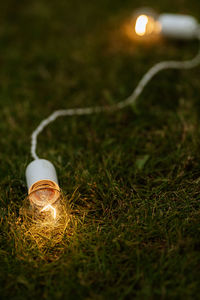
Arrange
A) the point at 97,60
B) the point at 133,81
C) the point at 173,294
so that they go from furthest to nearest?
the point at 97,60, the point at 133,81, the point at 173,294

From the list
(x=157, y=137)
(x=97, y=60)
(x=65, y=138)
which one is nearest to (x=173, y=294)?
(x=157, y=137)

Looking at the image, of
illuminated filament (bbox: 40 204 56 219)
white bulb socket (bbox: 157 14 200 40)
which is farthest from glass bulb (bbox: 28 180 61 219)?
white bulb socket (bbox: 157 14 200 40)

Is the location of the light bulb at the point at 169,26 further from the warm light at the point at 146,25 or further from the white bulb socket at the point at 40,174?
the white bulb socket at the point at 40,174

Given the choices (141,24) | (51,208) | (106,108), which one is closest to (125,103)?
(106,108)

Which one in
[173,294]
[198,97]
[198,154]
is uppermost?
[198,97]

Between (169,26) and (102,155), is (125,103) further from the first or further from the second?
(169,26)

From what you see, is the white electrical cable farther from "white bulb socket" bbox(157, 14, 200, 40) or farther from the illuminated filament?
the illuminated filament

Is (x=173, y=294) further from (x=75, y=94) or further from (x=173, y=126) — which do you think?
(x=75, y=94)
